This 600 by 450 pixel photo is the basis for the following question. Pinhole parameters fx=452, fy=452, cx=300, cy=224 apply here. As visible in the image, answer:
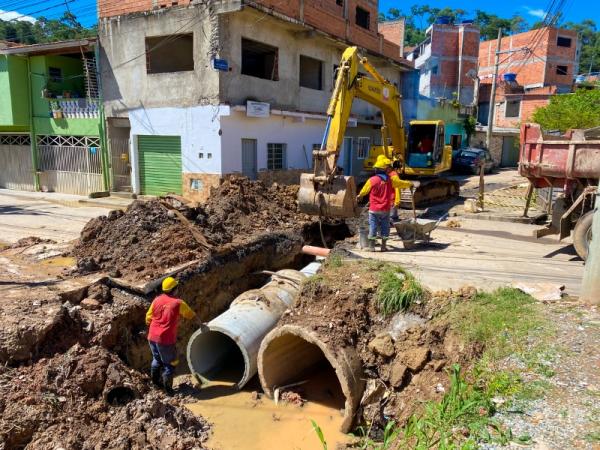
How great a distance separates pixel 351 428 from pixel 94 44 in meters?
16.8

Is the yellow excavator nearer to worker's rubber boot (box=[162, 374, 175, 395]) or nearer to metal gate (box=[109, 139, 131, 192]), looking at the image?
worker's rubber boot (box=[162, 374, 175, 395])

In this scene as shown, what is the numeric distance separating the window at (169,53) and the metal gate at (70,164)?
3829 millimetres

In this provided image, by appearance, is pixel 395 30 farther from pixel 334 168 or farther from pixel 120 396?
pixel 120 396

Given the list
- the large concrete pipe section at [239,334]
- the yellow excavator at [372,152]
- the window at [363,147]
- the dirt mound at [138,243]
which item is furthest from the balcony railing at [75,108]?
the large concrete pipe section at [239,334]

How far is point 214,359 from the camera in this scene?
25.5 ft

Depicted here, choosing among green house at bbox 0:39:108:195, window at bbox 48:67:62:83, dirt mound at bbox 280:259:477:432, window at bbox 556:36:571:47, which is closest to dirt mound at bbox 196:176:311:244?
dirt mound at bbox 280:259:477:432

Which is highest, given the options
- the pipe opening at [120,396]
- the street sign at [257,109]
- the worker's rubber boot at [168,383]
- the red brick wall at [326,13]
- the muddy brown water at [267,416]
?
the red brick wall at [326,13]

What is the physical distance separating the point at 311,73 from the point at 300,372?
53.9 feet

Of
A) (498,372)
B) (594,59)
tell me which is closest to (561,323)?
(498,372)

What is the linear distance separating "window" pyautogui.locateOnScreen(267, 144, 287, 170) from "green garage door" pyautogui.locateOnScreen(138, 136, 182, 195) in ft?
11.1

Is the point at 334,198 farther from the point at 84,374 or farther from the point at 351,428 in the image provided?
the point at 84,374

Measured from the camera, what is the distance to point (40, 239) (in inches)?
419

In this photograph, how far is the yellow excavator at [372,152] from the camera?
912 cm

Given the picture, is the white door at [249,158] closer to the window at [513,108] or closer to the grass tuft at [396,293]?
the grass tuft at [396,293]
